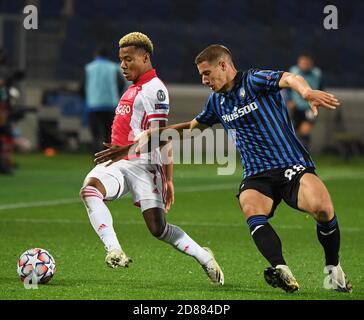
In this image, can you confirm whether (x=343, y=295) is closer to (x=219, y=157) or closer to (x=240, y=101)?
(x=240, y=101)

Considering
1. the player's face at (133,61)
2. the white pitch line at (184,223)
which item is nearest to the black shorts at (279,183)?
the player's face at (133,61)

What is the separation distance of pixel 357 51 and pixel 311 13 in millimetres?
1575

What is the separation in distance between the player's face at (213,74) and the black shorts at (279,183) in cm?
67

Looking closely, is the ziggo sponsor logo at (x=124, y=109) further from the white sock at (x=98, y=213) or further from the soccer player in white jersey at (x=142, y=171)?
the white sock at (x=98, y=213)

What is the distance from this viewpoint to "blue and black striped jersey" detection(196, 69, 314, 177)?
7.36 meters

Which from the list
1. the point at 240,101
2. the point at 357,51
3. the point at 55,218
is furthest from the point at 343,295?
the point at 357,51

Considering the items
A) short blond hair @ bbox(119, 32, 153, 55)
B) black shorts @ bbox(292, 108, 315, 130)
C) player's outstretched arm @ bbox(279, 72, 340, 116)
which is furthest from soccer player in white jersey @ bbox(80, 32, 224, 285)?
black shorts @ bbox(292, 108, 315, 130)

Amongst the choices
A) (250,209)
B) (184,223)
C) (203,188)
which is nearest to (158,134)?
(250,209)

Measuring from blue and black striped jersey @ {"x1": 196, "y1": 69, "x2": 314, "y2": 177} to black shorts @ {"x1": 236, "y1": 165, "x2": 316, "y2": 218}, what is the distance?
4 cm

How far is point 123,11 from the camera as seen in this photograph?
2723 cm

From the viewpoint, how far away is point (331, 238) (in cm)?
728

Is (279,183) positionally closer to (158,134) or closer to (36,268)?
(158,134)

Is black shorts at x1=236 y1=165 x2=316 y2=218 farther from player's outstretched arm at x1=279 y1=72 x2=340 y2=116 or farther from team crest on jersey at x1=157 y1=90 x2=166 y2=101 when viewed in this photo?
team crest on jersey at x1=157 y1=90 x2=166 y2=101
